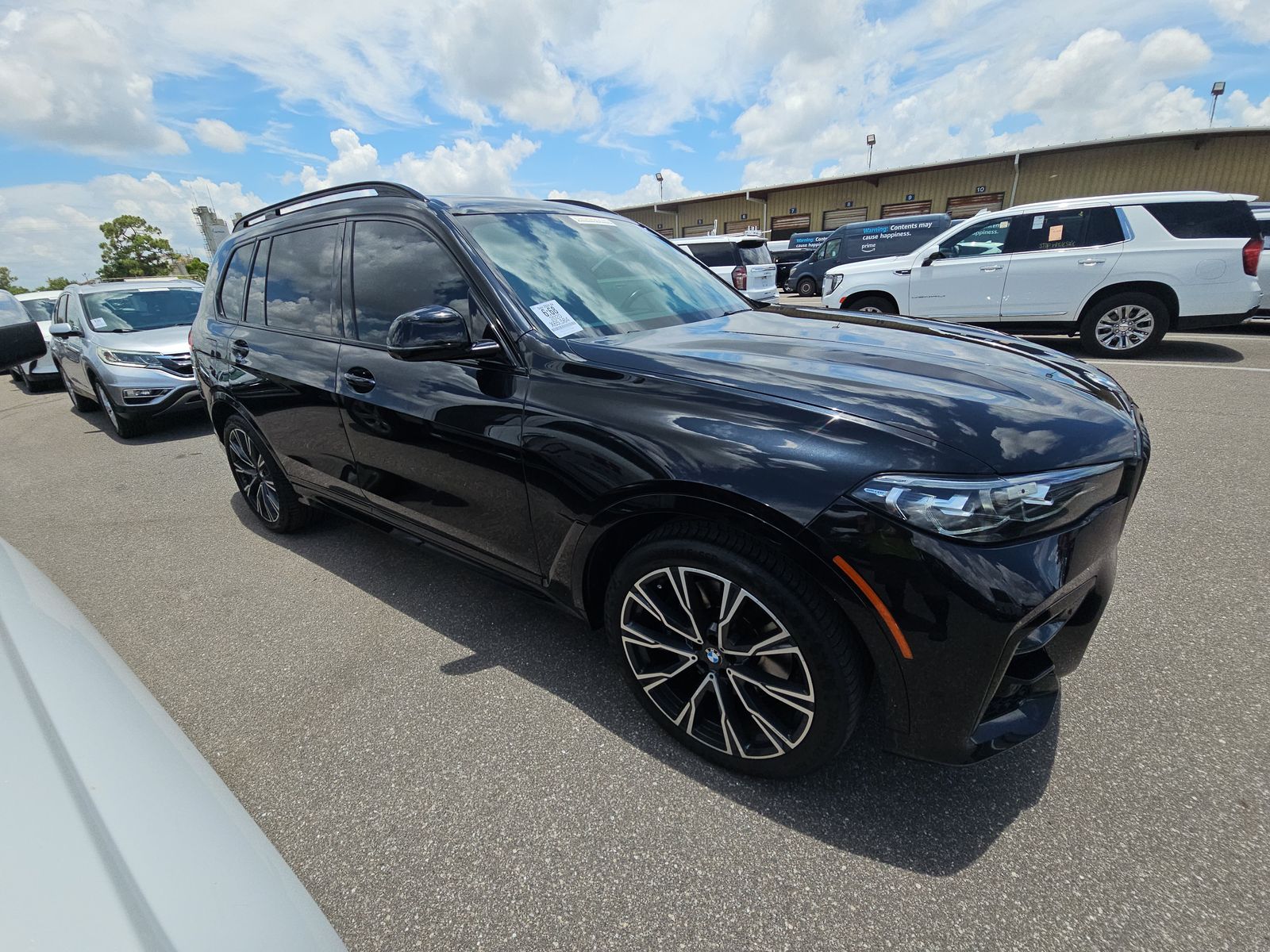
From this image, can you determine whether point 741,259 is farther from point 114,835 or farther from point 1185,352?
point 114,835

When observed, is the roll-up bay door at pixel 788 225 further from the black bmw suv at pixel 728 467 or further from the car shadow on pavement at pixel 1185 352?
the black bmw suv at pixel 728 467

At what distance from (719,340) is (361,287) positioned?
1.59 meters

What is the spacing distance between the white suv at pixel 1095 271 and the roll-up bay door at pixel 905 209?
87.8 ft

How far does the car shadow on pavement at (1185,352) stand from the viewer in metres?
7.30

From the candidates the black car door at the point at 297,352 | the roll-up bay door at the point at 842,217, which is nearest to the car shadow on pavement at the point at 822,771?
the black car door at the point at 297,352

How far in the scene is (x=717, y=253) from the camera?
1556cm

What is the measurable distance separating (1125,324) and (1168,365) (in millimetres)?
691

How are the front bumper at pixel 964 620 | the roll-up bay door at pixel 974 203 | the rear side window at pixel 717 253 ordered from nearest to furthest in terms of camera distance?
the front bumper at pixel 964 620, the rear side window at pixel 717 253, the roll-up bay door at pixel 974 203

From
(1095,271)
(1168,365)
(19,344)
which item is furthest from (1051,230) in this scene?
(19,344)

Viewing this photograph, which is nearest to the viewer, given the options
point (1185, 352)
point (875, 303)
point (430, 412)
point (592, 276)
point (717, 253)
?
point (430, 412)

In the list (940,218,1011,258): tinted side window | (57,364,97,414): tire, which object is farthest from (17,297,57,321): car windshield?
(940,218,1011,258): tinted side window

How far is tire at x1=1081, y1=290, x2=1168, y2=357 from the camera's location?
23.9 ft

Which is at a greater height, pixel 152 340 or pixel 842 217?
pixel 842 217

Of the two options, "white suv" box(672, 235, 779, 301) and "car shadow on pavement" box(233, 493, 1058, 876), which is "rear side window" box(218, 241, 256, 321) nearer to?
"car shadow on pavement" box(233, 493, 1058, 876)
